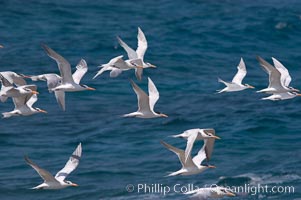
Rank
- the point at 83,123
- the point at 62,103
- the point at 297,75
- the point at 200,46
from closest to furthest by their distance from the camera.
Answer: the point at 62,103 < the point at 83,123 < the point at 297,75 < the point at 200,46

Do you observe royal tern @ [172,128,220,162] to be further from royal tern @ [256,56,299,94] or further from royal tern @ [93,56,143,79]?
royal tern @ [93,56,143,79]

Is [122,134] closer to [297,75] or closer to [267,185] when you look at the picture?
[267,185]

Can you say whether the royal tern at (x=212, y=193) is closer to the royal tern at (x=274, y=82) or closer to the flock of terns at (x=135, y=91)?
the flock of terns at (x=135, y=91)

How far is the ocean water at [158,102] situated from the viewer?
32.4 m

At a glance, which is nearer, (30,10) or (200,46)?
(200,46)

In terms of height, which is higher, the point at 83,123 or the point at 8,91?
the point at 8,91

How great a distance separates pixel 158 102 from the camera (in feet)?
130

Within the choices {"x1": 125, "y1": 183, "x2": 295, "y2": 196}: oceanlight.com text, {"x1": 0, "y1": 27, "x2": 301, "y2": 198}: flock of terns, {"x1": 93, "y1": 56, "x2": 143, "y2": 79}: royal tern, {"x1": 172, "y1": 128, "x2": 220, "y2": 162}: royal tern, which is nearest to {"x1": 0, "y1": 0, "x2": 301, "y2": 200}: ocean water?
{"x1": 125, "y1": 183, "x2": 295, "y2": 196}: oceanlight.com text

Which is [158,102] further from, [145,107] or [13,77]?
[13,77]

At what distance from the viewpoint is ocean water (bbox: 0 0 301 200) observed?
32.4 m

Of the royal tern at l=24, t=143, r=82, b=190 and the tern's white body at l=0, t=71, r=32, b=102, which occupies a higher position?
the tern's white body at l=0, t=71, r=32, b=102

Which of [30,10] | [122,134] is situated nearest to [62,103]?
[122,134]

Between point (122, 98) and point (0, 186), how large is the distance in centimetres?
943

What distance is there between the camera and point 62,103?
31.2m
